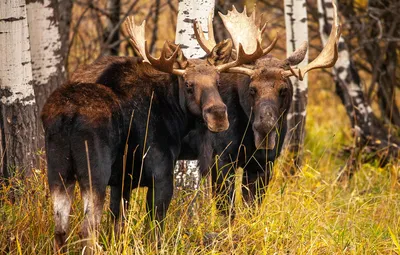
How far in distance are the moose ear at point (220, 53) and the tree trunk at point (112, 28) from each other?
5.40m

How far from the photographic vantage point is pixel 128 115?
6625 mm

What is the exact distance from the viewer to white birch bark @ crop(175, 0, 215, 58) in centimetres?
818

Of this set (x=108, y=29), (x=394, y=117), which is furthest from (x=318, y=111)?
(x=108, y=29)

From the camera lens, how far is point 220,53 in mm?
7336

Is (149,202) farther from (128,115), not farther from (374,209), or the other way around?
(374,209)

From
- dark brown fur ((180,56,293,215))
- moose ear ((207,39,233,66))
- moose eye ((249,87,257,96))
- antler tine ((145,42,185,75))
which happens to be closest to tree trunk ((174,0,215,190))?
dark brown fur ((180,56,293,215))

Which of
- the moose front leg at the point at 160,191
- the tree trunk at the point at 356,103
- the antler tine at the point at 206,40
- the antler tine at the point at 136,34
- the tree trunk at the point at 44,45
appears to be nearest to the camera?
the moose front leg at the point at 160,191

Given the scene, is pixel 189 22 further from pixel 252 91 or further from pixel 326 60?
pixel 326 60

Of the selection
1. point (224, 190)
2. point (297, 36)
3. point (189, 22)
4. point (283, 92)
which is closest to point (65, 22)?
point (297, 36)

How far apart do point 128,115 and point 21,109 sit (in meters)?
1.31

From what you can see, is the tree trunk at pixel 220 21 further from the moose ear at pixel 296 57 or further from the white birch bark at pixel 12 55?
the white birch bark at pixel 12 55

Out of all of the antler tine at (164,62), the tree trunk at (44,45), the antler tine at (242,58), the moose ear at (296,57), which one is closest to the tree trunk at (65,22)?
the tree trunk at (44,45)

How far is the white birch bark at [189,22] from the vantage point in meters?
8.18

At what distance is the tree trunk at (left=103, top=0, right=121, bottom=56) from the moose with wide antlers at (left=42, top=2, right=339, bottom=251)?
443 cm
